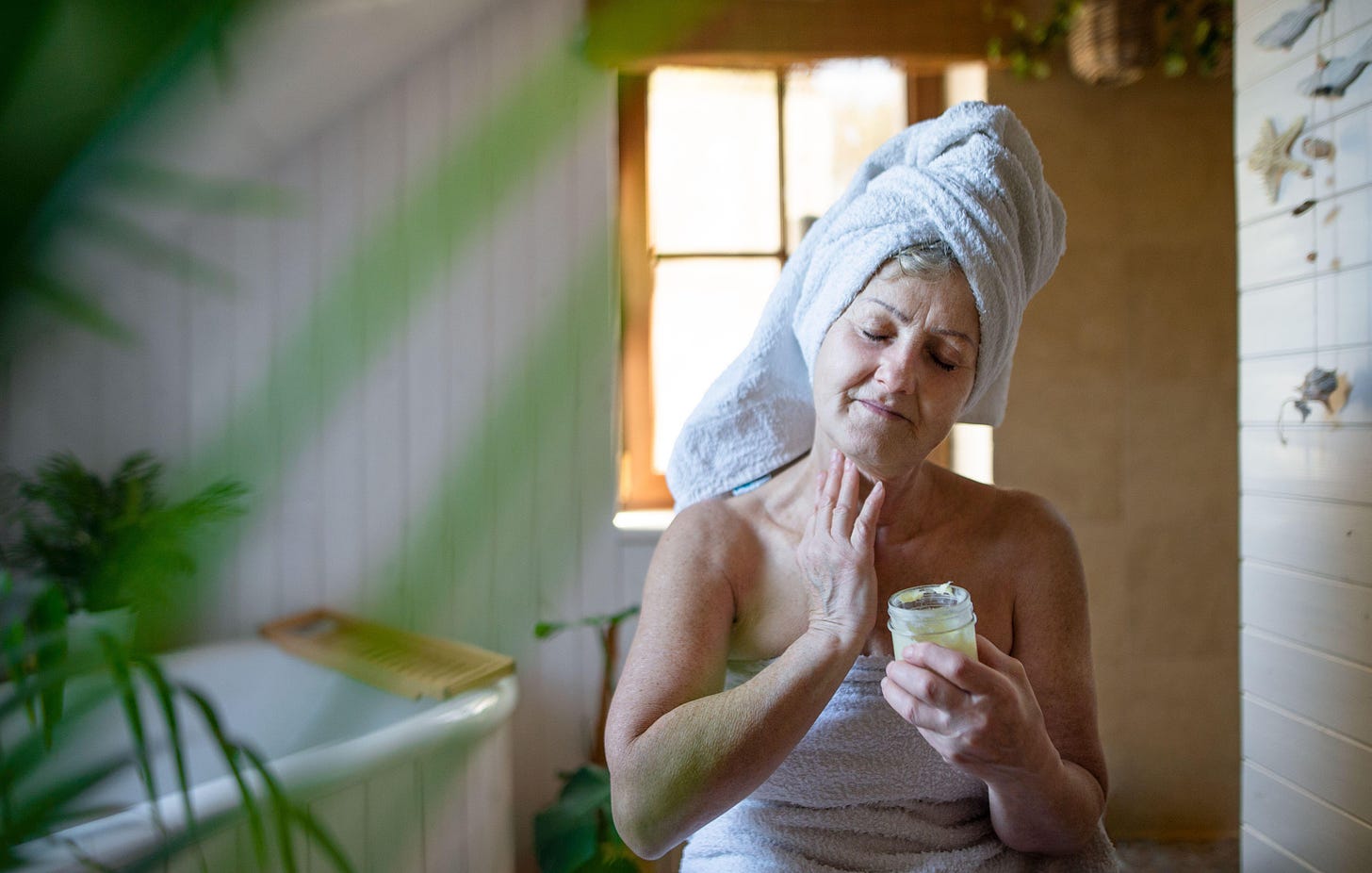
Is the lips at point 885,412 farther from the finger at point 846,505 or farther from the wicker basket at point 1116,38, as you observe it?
the wicker basket at point 1116,38

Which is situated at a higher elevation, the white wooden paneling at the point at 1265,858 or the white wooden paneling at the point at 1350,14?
the white wooden paneling at the point at 1350,14

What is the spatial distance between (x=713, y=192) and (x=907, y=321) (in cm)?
140

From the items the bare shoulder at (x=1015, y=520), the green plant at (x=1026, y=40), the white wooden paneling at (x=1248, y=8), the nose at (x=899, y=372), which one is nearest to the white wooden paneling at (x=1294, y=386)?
the bare shoulder at (x=1015, y=520)

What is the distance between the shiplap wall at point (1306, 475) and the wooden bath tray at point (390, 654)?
1283 mm

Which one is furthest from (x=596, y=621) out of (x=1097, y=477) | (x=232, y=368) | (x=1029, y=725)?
(x=1097, y=477)

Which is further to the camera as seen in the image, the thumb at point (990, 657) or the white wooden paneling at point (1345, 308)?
the white wooden paneling at point (1345, 308)

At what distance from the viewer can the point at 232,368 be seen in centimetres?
196

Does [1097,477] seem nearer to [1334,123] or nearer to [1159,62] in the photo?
[1159,62]

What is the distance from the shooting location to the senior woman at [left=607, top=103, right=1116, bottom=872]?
2.78ft

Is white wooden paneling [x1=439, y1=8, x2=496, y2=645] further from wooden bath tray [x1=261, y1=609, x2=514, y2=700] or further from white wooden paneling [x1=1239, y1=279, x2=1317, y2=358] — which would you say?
white wooden paneling [x1=1239, y1=279, x2=1317, y2=358]

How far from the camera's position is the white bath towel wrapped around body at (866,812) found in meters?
0.96

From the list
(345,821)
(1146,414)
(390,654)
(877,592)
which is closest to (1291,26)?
(877,592)

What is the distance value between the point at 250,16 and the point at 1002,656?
0.81 m

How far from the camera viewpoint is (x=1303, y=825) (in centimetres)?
109
